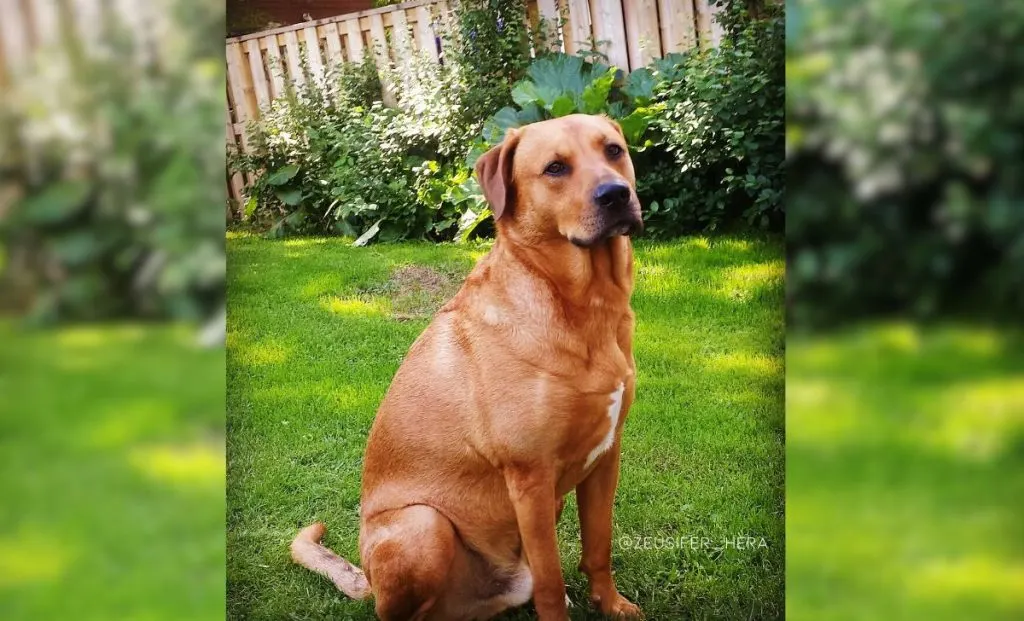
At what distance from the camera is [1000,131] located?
2.10 m

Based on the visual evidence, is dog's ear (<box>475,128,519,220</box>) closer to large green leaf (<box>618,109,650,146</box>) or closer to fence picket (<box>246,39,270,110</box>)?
large green leaf (<box>618,109,650,146</box>)

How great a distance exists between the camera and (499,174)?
2414 mm

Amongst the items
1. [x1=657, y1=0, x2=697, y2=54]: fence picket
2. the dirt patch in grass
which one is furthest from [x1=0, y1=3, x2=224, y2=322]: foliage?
[x1=657, y1=0, x2=697, y2=54]: fence picket

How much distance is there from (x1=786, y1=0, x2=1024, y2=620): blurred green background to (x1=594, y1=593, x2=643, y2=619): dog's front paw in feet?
1.90

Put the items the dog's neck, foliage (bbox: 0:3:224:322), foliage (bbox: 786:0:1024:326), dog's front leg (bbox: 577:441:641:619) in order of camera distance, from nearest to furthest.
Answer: foliage (bbox: 786:0:1024:326)
foliage (bbox: 0:3:224:322)
the dog's neck
dog's front leg (bbox: 577:441:641:619)

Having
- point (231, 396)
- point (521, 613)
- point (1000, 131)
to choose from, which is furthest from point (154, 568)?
point (1000, 131)

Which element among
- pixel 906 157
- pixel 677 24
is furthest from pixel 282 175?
pixel 906 157

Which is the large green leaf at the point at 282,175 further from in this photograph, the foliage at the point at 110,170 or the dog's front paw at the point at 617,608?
the dog's front paw at the point at 617,608

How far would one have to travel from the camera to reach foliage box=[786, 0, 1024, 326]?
208cm

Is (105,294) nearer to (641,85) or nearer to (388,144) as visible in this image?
(388,144)

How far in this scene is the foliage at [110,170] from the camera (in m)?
2.32

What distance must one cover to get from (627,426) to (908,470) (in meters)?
0.90

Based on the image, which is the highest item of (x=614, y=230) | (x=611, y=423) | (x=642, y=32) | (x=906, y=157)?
(x=642, y=32)

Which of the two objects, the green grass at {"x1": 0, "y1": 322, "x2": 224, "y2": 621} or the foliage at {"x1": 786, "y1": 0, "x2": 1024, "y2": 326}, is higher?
the foliage at {"x1": 786, "y1": 0, "x2": 1024, "y2": 326}
